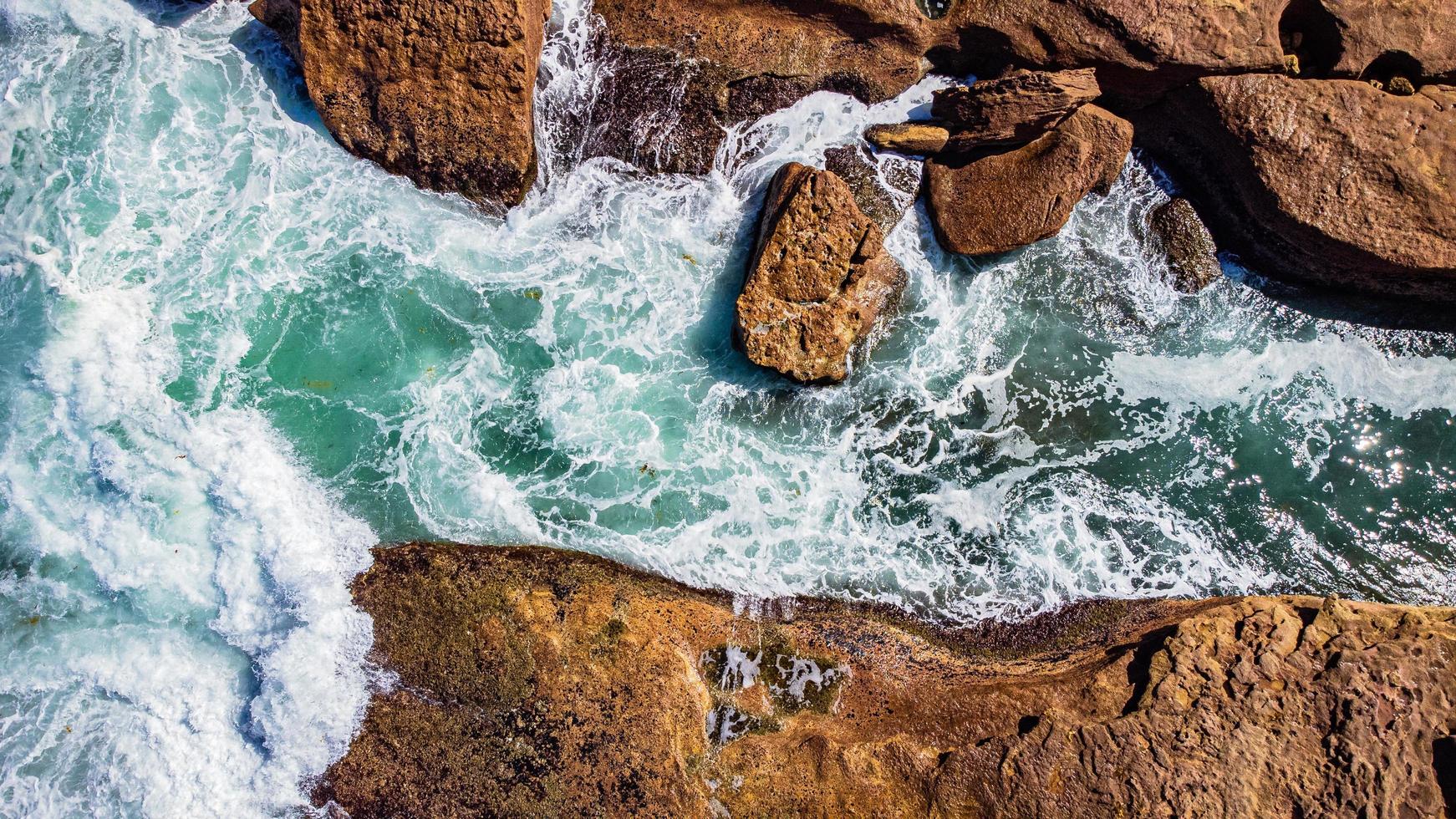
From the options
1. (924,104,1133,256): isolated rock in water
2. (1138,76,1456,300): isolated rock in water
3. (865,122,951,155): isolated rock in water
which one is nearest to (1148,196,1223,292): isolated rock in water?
(1138,76,1456,300): isolated rock in water

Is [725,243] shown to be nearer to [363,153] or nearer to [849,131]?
[849,131]

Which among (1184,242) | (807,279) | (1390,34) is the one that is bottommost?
(807,279)

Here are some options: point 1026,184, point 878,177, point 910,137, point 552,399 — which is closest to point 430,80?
point 552,399

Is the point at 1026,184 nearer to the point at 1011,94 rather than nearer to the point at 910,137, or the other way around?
the point at 1011,94

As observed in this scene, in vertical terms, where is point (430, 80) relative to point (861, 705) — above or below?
above

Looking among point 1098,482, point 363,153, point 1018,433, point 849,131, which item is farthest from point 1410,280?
point 363,153

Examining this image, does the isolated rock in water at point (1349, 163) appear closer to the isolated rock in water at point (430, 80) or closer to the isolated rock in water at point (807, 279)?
→ the isolated rock in water at point (807, 279)

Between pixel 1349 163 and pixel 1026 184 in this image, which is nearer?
pixel 1349 163

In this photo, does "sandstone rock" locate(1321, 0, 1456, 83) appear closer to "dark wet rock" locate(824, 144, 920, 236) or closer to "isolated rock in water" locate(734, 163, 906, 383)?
"dark wet rock" locate(824, 144, 920, 236)
